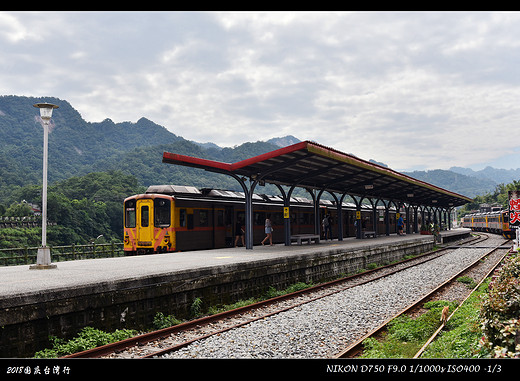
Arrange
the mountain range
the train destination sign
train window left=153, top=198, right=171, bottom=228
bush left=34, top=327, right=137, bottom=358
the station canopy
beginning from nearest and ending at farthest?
bush left=34, top=327, right=137, bottom=358
the station canopy
train window left=153, top=198, right=171, bottom=228
the train destination sign
the mountain range

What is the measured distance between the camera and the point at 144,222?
16.6 m

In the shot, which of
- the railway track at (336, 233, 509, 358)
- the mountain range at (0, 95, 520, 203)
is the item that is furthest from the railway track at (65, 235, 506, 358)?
the mountain range at (0, 95, 520, 203)

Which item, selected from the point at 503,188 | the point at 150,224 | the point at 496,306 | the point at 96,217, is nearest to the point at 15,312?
the point at 496,306

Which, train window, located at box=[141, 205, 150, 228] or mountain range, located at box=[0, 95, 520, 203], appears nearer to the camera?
train window, located at box=[141, 205, 150, 228]

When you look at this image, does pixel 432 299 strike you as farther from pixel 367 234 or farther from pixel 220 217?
pixel 367 234

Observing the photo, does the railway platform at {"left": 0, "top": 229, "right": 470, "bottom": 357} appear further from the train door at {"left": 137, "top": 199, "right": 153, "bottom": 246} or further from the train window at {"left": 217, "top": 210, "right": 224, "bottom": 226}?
the train window at {"left": 217, "top": 210, "right": 224, "bottom": 226}

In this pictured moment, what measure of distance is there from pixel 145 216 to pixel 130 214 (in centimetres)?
93

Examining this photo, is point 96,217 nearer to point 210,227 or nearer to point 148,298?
point 210,227

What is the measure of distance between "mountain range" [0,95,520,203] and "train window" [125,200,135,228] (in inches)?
2504

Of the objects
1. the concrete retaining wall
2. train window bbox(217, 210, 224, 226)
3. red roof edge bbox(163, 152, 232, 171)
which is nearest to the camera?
the concrete retaining wall

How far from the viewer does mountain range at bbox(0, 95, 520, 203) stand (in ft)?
327

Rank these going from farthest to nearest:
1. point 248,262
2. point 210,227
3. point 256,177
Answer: point 210,227
point 256,177
point 248,262
